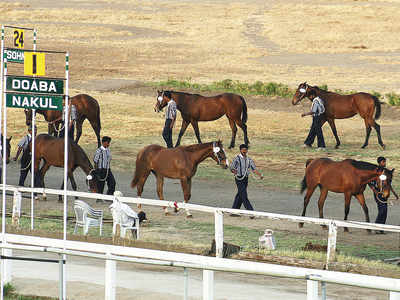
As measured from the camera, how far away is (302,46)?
64.4m

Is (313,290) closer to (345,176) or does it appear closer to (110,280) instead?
(110,280)

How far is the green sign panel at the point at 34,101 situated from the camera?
52.0ft

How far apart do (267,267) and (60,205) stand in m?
11.7

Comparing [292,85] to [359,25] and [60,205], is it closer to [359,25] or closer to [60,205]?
[359,25]

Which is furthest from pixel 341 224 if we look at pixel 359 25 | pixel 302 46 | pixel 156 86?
pixel 359 25

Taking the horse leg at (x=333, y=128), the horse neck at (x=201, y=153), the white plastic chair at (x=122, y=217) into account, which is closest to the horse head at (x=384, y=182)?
the horse neck at (x=201, y=153)

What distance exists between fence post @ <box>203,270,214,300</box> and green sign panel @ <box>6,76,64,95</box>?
4.65 m

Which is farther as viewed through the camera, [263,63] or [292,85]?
[263,63]

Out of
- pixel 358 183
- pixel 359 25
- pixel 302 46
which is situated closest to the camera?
pixel 358 183

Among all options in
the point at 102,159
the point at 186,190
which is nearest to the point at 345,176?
the point at 186,190

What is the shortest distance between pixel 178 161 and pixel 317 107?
28.4ft

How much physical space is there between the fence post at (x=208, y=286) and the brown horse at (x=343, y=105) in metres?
18.5

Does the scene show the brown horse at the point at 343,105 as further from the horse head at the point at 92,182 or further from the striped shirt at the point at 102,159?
the horse head at the point at 92,182

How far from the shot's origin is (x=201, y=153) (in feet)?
72.5
